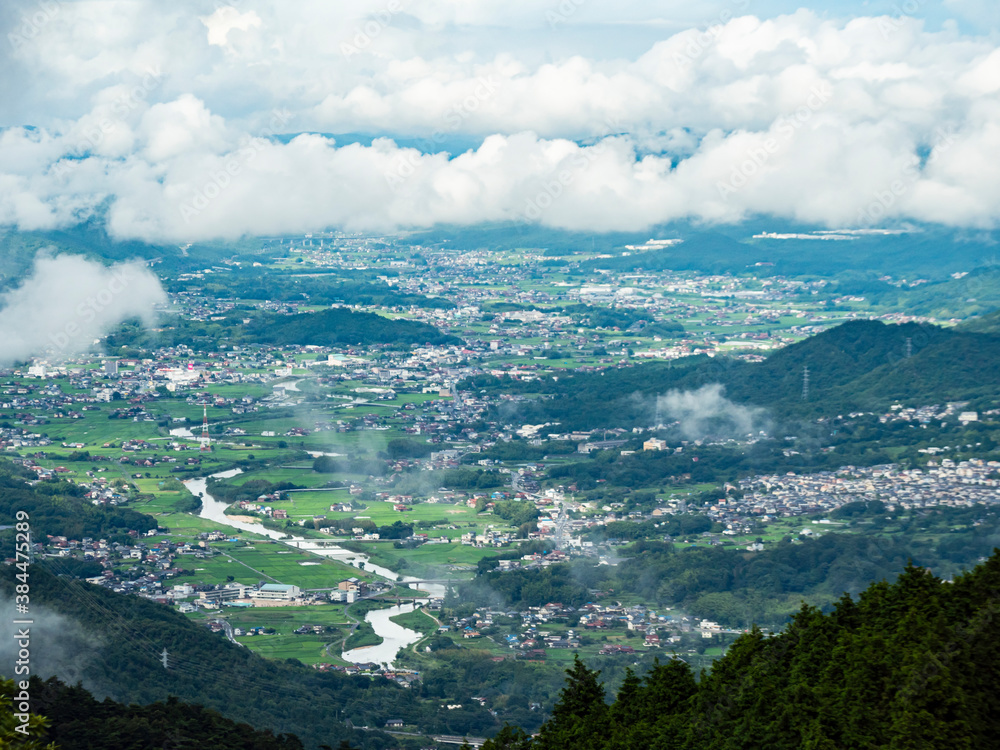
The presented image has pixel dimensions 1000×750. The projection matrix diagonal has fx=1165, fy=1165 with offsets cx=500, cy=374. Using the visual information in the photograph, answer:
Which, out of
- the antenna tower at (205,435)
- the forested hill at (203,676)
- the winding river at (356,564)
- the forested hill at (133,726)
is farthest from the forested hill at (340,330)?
the forested hill at (133,726)

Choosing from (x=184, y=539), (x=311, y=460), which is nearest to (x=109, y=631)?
(x=184, y=539)

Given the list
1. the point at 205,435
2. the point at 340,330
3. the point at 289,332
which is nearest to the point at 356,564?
the point at 205,435

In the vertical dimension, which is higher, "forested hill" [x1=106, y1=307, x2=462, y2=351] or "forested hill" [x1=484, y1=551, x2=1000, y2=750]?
"forested hill" [x1=106, y1=307, x2=462, y2=351]

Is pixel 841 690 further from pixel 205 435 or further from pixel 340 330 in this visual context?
pixel 340 330

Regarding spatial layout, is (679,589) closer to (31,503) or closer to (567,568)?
(567,568)

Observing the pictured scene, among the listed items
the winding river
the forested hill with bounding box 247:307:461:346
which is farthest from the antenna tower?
the forested hill with bounding box 247:307:461:346

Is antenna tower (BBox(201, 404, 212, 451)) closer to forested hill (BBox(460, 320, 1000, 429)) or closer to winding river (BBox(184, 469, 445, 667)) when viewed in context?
winding river (BBox(184, 469, 445, 667))

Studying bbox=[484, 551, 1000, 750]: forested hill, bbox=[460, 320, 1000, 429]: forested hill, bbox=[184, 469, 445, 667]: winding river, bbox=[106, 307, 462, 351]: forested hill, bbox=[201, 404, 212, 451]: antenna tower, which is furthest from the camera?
bbox=[106, 307, 462, 351]: forested hill
